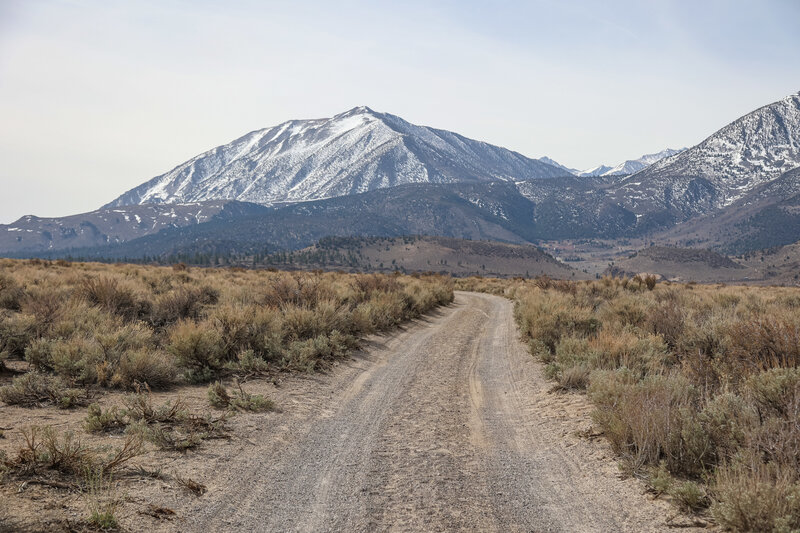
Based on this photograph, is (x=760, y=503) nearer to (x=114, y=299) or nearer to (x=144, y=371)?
(x=144, y=371)

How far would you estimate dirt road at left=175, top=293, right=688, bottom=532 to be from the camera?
515 centimetres

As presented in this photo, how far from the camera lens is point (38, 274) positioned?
21125mm

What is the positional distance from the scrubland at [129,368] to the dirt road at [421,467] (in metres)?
0.79

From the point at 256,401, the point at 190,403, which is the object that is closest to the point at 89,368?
the point at 190,403

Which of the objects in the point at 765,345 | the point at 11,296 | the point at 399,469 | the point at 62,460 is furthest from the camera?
the point at 11,296

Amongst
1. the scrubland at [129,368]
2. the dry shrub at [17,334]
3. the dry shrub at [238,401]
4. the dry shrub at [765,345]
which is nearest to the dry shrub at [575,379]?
the dry shrub at [765,345]

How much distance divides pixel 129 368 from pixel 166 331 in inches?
148

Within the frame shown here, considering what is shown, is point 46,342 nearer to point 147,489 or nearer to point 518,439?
point 147,489

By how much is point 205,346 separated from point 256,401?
2.74 metres

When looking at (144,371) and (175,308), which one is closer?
(144,371)

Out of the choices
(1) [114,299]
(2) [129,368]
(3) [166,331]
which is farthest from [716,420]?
(1) [114,299]

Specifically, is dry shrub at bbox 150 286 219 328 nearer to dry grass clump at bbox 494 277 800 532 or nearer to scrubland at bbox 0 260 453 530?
scrubland at bbox 0 260 453 530

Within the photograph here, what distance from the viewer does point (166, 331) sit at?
1285cm

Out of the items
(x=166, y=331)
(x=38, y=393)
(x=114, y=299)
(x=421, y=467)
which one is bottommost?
(x=421, y=467)
